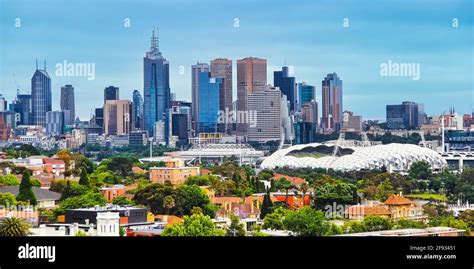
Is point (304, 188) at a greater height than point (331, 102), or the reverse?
point (331, 102)

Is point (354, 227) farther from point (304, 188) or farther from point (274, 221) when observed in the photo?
point (304, 188)

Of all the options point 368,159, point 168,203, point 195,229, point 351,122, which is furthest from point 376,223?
point 351,122

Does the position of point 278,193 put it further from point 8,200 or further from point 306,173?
point 306,173

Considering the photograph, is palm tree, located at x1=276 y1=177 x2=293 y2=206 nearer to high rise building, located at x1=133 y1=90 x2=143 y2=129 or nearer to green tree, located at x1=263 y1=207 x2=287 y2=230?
green tree, located at x1=263 y1=207 x2=287 y2=230

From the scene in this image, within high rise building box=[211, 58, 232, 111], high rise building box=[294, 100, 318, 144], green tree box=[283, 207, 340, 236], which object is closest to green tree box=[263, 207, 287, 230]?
green tree box=[283, 207, 340, 236]

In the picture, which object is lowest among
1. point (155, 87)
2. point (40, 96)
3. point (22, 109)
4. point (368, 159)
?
point (368, 159)

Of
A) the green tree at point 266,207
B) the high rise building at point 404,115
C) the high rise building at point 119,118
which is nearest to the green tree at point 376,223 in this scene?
the green tree at point 266,207

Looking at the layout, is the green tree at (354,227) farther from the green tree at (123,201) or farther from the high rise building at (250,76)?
the high rise building at (250,76)
